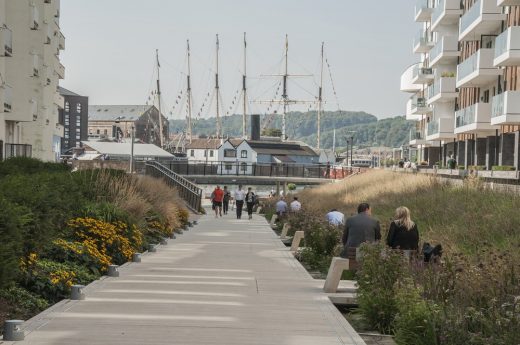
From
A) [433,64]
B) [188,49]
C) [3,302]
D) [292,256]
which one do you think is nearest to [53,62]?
[433,64]

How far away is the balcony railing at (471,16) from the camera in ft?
181

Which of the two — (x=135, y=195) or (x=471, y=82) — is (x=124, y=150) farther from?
(x=135, y=195)

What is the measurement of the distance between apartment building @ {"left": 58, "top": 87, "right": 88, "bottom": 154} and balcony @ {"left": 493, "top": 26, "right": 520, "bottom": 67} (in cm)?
13692

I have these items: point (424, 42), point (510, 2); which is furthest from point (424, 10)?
point (510, 2)

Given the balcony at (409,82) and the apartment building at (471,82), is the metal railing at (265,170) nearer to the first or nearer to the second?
the balcony at (409,82)

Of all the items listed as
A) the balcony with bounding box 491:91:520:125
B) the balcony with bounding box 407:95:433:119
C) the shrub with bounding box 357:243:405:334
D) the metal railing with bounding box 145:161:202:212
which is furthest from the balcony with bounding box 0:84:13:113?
the balcony with bounding box 407:95:433:119

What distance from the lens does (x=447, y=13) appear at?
7088cm

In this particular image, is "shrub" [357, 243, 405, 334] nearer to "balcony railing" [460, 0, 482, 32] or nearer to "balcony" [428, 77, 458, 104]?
"balcony railing" [460, 0, 482, 32]

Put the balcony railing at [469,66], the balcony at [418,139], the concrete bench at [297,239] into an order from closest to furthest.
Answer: the concrete bench at [297,239] < the balcony railing at [469,66] < the balcony at [418,139]

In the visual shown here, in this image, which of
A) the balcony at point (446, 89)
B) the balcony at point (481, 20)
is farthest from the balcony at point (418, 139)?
the balcony at point (481, 20)

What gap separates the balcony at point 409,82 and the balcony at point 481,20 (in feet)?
109

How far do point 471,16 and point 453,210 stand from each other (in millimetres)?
36290

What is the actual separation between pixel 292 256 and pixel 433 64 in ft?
176

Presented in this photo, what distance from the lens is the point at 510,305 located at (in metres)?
9.98
